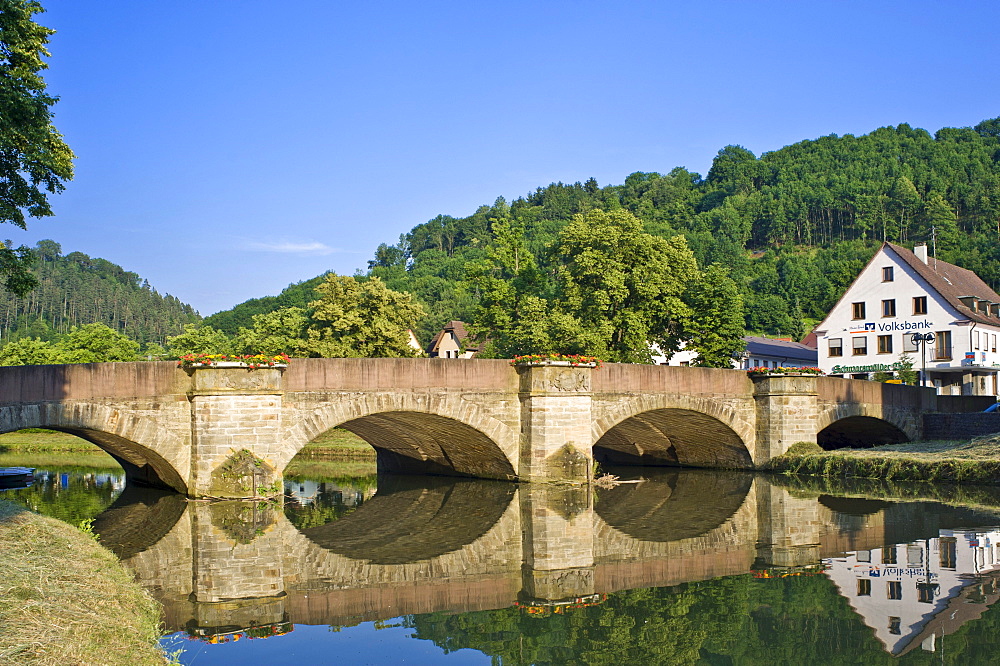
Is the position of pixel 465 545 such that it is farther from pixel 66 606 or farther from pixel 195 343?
pixel 195 343

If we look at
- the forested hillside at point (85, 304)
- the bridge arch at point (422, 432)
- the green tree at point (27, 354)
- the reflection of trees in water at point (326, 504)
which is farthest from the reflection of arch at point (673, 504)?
the forested hillside at point (85, 304)

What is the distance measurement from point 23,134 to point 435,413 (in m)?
11.1

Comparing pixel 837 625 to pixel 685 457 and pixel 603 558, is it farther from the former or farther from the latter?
pixel 685 457

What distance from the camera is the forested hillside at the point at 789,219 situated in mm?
86812

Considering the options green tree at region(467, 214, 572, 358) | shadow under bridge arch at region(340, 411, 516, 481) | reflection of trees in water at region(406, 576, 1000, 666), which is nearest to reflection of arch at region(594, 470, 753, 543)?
shadow under bridge arch at region(340, 411, 516, 481)

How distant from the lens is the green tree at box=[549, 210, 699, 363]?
33625 millimetres

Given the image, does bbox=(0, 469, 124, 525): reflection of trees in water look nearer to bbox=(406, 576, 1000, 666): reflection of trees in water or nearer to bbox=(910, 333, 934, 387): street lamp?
bbox=(406, 576, 1000, 666): reflection of trees in water

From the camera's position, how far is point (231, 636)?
949 centimetres

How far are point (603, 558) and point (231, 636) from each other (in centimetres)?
636

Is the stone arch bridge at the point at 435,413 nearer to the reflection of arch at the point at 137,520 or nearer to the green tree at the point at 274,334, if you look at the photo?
the reflection of arch at the point at 137,520

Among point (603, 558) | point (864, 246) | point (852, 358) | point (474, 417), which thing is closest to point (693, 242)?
point (864, 246)

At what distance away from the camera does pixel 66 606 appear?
24.0 ft

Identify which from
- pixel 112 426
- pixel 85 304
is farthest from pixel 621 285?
pixel 85 304

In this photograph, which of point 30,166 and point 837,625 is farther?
point 30,166
